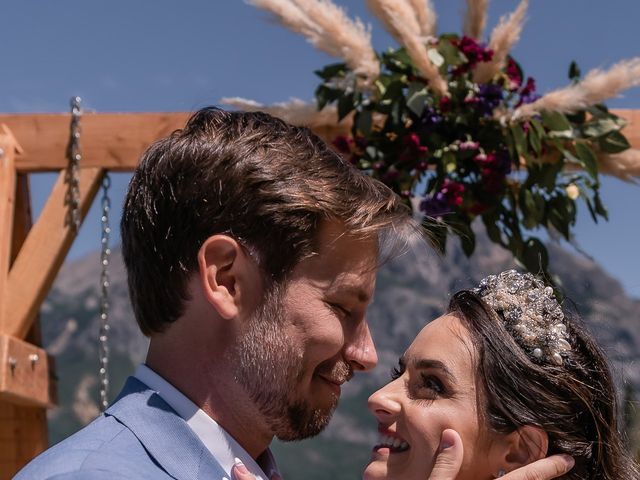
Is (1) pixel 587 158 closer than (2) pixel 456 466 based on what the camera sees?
No

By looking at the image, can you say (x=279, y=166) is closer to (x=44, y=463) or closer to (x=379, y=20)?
(x=44, y=463)

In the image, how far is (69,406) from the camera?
6956cm

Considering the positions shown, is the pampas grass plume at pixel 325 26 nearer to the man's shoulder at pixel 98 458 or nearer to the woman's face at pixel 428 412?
the woman's face at pixel 428 412

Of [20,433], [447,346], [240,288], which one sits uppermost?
[240,288]

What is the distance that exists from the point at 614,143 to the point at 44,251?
2.43 metres

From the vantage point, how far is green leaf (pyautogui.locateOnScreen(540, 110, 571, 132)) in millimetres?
4141

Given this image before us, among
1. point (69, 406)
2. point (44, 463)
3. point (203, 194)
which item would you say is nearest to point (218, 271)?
point (203, 194)

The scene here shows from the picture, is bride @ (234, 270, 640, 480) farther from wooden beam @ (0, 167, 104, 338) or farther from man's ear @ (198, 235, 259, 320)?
wooden beam @ (0, 167, 104, 338)

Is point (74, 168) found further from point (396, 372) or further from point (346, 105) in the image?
point (396, 372)

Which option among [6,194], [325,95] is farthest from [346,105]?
[6,194]

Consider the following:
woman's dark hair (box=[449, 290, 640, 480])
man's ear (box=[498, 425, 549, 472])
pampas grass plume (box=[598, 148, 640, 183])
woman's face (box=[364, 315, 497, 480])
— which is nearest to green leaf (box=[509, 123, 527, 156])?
pampas grass plume (box=[598, 148, 640, 183])

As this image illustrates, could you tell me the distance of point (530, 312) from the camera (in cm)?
268

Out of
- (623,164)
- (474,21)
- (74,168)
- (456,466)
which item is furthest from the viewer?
(74,168)

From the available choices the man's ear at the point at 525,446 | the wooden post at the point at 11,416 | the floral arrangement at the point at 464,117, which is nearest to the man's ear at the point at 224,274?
the man's ear at the point at 525,446
